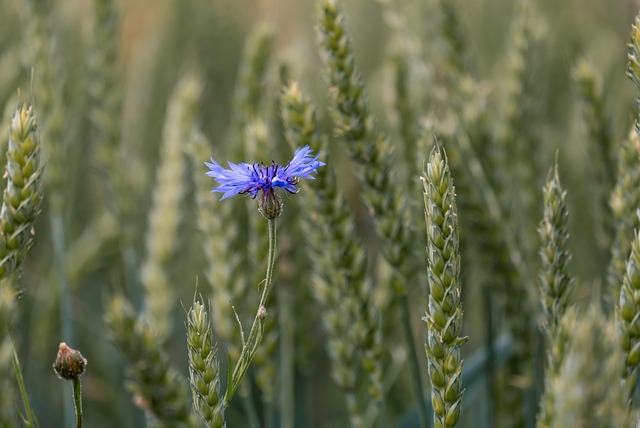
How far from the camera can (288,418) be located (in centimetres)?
188

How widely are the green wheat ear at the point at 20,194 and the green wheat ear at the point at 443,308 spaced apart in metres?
0.59

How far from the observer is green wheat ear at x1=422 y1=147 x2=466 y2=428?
1150 millimetres

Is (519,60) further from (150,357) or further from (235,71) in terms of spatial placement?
(235,71)

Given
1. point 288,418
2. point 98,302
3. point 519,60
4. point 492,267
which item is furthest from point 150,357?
point 98,302

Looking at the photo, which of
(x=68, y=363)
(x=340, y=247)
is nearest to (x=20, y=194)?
(x=68, y=363)

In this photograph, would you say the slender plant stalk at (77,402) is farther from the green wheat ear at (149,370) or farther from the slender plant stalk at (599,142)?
the slender plant stalk at (599,142)

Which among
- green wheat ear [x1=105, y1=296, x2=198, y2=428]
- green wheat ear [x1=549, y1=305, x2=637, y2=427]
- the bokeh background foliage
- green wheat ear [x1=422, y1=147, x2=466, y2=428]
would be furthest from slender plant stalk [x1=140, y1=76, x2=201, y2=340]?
green wheat ear [x1=549, y1=305, x2=637, y2=427]

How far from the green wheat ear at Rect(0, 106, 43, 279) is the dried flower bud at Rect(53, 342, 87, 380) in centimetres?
14

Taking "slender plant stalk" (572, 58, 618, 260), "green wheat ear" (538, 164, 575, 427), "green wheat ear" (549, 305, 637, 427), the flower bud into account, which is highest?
"slender plant stalk" (572, 58, 618, 260)

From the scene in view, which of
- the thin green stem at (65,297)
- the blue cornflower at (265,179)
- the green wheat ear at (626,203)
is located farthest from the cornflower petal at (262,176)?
the thin green stem at (65,297)

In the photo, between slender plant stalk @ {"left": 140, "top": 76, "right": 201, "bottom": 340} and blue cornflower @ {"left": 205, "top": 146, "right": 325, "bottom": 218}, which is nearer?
blue cornflower @ {"left": 205, "top": 146, "right": 325, "bottom": 218}

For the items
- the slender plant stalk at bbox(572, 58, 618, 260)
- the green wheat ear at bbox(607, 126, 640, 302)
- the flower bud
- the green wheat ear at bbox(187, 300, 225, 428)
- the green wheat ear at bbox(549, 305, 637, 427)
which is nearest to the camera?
the green wheat ear at bbox(549, 305, 637, 427)

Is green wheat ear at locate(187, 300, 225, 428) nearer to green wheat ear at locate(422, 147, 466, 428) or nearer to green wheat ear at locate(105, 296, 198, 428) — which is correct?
green wheat ear at locate(105, 296, 198, 428)

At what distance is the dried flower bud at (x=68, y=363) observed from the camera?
46.8 inches
